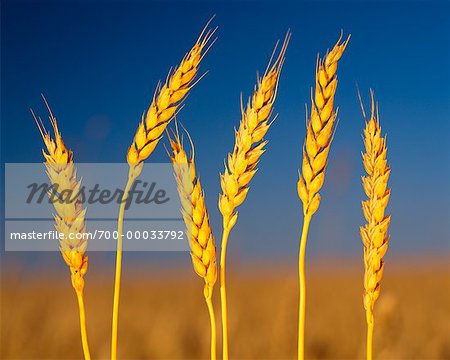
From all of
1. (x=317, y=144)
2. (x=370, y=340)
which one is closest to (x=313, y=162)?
(x=317, y=144)

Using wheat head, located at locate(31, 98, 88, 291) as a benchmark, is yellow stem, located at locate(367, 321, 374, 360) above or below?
below

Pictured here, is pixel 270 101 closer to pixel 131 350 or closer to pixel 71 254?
pixel 71 254

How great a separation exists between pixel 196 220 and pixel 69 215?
44 centimetres

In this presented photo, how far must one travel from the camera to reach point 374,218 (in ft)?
6.29

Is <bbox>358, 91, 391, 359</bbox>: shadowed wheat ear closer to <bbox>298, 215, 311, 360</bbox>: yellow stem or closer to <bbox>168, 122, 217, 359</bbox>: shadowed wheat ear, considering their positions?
<bbox>298, 215, 311, 360</bbox>: yellow stem

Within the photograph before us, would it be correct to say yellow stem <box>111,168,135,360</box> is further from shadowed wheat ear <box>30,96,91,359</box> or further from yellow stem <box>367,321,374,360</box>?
yellow stem <box>367,321,374,360</box>

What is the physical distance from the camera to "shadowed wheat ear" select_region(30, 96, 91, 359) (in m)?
1.97

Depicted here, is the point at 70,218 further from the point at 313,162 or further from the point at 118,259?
the point at 313,162

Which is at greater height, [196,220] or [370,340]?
[196,220]

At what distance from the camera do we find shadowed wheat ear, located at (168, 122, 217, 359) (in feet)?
6.05

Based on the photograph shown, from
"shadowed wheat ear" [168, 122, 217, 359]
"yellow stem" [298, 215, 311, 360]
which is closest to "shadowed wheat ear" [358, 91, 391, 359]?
"yellow stem" [298, 215, 311, 360]

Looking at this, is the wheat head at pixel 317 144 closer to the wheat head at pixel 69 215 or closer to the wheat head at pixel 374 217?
the wheat head at pixel 374 217

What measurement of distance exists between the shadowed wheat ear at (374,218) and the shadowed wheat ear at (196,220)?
486 millimetres

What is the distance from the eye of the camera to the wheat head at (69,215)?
1.97m
